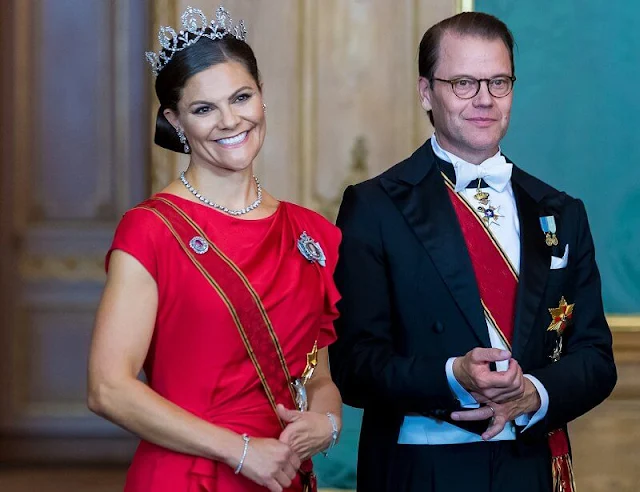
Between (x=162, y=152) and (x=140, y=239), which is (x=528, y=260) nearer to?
(x=140, y=239)

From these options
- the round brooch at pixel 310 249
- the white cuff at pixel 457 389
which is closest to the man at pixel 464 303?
the white cuff at pixel 457 389

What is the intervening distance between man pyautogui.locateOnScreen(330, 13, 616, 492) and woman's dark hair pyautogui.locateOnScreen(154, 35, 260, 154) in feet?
1.43

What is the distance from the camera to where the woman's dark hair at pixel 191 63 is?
6.79 feet

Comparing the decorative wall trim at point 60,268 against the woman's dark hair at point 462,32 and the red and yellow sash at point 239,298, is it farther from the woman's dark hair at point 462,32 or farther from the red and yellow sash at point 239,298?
the red and yellow sash at point 239,298

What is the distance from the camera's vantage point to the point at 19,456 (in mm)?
4949

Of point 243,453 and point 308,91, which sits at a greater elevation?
point 308,91

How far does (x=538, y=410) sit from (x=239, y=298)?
0.65 meters

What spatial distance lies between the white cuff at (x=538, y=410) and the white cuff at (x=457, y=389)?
0.39 ft

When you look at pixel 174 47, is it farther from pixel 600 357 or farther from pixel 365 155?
pixel 365 155

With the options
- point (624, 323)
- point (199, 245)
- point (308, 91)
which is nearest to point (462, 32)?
point (199, 245)

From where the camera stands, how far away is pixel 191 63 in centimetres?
207

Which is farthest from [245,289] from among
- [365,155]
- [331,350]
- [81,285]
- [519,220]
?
[81,285]

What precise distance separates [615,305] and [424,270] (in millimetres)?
1919

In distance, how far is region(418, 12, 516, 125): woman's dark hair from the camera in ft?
7.75
